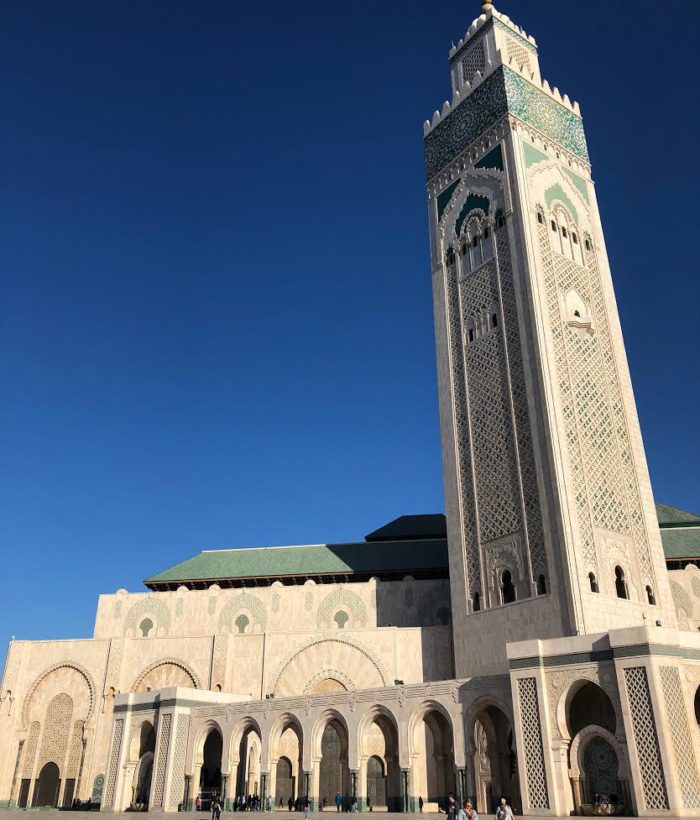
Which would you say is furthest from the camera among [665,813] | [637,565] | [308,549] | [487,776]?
[308,549]

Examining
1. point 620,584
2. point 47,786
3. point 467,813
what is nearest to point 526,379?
point 620,584

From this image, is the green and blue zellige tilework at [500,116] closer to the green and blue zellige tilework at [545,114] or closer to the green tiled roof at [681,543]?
the green and blue zellige tilework at [545,114]

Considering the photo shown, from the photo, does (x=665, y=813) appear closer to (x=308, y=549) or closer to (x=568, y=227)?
(x=568, y=227)

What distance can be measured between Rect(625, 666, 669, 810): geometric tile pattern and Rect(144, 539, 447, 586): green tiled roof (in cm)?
1260

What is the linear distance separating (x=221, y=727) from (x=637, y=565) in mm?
10713

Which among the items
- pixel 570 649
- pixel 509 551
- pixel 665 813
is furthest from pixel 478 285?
pixel 665 813

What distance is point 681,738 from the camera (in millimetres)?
12102

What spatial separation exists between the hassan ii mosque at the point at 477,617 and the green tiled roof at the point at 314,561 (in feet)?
0.36

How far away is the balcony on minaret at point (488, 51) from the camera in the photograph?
23.4 m

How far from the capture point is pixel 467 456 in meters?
20.0

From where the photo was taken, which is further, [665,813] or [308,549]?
[308,549]

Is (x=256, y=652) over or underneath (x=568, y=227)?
underneath

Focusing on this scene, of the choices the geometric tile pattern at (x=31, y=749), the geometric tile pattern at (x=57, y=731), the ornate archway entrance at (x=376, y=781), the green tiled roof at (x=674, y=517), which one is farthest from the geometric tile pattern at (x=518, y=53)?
the geometric tile pattern at (x=31, y=749)

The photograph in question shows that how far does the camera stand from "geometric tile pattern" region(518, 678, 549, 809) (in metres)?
13.1
